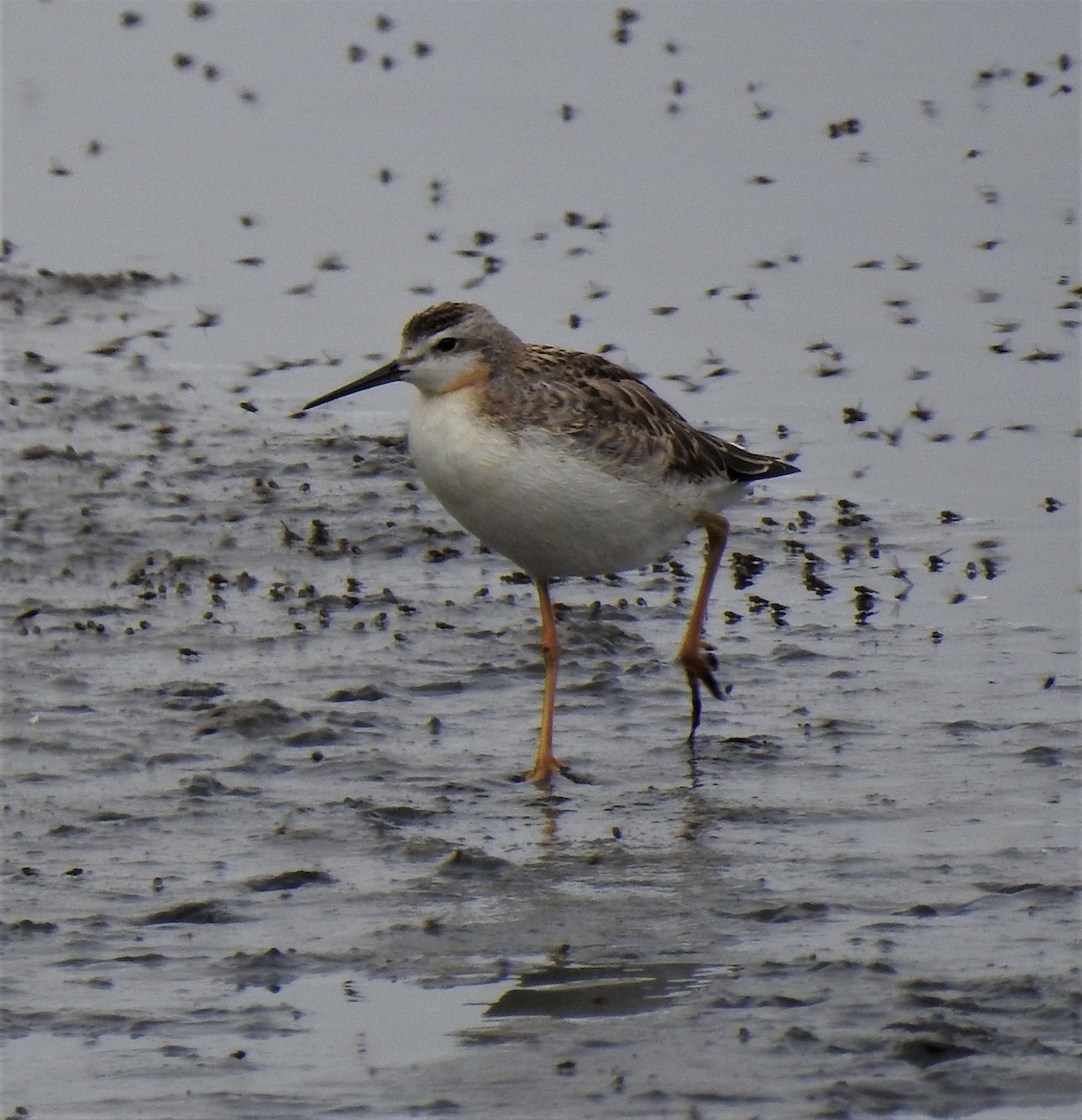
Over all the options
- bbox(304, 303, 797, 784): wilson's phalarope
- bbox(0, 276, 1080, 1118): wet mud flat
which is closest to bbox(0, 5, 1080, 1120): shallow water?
bbox(0, 276, 1080, 1118): wet mud flat

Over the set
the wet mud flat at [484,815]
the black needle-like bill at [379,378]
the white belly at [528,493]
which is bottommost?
the wet mud flat at [484,815]

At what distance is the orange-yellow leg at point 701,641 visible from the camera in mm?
9305

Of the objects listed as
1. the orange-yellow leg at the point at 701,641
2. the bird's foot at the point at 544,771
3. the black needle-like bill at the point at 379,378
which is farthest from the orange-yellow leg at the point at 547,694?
the black needle-like bill at the point at 379,378

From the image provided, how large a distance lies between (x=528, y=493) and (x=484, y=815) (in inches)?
49.5

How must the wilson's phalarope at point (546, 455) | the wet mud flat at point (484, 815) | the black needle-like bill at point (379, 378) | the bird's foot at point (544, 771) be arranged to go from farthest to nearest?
the black needle-like bill at point (379, 378) → the wilson's phalarope at point (546, 455) → the bird's foot at point (544, 771) → the wet mud flat at point (484, 815)

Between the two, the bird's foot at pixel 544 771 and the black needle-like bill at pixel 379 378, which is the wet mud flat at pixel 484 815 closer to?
the bird's foot at pixel 544 771

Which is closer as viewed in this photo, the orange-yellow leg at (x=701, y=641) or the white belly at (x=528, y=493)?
the white belly at (x=528, y=493)

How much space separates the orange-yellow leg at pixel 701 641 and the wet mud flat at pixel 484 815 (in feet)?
0.48

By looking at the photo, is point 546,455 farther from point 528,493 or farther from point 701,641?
point 701,641

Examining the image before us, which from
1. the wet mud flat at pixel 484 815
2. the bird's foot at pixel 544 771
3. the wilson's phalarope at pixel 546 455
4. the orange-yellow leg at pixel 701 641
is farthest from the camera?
the orange-yellow leg at pixel 701 641

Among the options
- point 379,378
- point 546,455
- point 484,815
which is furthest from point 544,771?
point 379,378

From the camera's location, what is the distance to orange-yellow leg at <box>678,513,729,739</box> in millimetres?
9305

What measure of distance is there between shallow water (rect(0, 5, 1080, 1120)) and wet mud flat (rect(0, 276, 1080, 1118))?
2 cm

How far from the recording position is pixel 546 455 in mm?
8867
